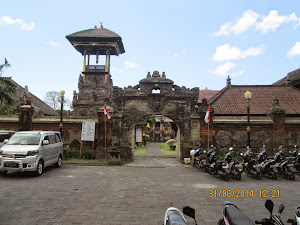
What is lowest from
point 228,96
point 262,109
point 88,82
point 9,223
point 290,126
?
point 9,223

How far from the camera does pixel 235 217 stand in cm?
326

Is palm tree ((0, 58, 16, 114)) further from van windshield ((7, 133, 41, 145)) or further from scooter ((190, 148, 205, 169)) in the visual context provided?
scooter ((190, 148, 205, 169))

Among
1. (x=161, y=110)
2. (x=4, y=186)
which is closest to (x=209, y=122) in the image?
(x=161, y=110)

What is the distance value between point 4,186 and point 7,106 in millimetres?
17225

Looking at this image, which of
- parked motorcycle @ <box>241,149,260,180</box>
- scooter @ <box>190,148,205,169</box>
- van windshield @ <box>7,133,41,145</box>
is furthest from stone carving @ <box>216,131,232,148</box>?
van windshield @ <box>7,133,41,145</box>

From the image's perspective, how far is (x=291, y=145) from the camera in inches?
585

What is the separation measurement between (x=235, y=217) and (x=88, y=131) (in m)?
12.4

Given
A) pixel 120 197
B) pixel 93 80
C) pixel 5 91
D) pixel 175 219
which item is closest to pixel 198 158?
pixel 120 197

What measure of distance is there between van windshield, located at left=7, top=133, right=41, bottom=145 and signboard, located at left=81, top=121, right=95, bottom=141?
3863 mm

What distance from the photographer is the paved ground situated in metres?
5.48

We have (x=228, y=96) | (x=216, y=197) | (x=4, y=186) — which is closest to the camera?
(x=216, y=197)

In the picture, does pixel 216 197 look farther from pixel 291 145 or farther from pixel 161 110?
pixel 291 145

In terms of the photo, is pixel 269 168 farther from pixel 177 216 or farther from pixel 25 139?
pixel 25 139

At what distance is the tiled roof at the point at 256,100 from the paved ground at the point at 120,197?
1024cm
